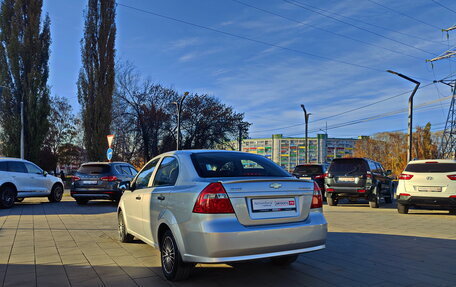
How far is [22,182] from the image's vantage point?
1340cm

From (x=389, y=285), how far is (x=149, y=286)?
2791 mm

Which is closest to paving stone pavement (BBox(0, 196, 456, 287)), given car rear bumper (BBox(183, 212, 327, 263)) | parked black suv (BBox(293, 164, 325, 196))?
car rear bumper (BBox(183, 212, 327, 263))

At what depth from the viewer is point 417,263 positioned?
5.38 m

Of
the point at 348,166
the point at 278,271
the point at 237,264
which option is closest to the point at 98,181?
the point at 348,166

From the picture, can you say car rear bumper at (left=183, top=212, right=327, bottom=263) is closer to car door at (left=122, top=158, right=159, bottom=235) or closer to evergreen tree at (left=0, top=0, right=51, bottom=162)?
car door at (left=122, top=158, right=159, bottom=235)

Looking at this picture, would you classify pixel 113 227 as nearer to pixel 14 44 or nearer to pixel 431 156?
pixel 14 44

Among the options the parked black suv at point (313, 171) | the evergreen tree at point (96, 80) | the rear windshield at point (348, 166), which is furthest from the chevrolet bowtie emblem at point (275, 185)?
the evergreen tree at point (96, 80)

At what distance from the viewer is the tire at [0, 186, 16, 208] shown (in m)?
12.5

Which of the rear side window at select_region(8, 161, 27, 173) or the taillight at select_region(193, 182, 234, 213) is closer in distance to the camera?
the taillight at select_region(193, 182, 234, 213)

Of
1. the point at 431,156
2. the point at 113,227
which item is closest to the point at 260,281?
the point at 113,227

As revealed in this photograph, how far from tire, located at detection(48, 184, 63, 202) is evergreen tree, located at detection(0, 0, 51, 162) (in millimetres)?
13243

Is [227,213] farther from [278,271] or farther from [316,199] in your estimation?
[278,271]

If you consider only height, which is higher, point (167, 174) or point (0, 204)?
point (167, 174)

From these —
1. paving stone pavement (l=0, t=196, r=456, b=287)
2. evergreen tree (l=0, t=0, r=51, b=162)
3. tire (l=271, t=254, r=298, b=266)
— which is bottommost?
paving stone pavement (l=0, t=196, r=456, b=287)
